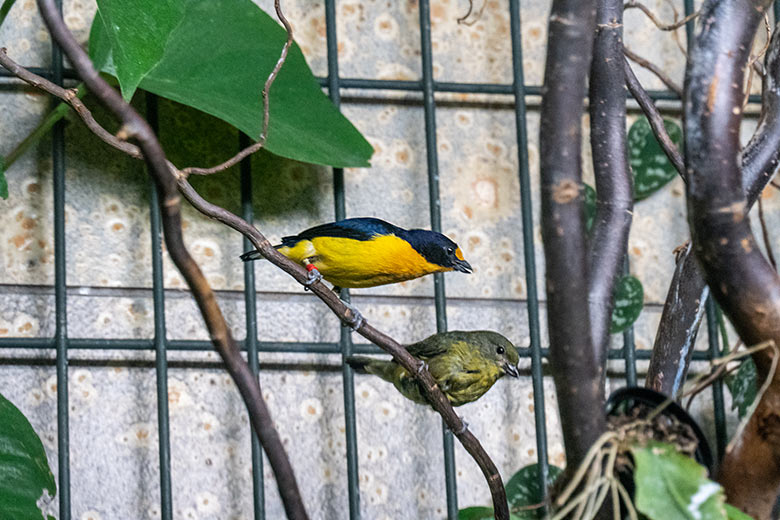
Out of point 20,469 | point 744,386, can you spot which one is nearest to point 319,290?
point 20,469

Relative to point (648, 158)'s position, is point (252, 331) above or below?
below

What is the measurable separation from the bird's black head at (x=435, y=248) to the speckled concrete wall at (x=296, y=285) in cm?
44

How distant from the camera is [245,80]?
190cm

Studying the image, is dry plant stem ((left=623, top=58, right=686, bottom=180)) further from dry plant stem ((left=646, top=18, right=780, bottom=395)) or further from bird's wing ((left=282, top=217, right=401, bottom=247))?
bird's wing ((left=282, top=217, right=401, bottom=247))

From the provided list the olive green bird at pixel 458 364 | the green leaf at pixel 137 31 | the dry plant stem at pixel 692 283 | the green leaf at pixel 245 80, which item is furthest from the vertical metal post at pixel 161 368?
the dry plant stem at pixel 692 283

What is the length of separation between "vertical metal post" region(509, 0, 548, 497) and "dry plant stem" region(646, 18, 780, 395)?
768 mm

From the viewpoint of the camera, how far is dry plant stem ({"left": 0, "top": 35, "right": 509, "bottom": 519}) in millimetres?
1050

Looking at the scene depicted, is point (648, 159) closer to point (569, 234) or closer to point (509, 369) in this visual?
point (509, 369)

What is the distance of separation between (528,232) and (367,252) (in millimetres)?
551

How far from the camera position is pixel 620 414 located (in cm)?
72

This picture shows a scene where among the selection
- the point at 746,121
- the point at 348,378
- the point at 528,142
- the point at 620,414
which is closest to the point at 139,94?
the point at 348,378

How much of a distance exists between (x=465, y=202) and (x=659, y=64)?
60 centimetres

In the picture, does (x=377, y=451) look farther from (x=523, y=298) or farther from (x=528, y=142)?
(x=528, y=142)

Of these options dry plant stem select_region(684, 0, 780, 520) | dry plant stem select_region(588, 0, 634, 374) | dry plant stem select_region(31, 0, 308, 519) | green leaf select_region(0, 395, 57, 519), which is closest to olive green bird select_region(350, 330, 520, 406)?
green leaf select_region(0, 395, 57, 519)
